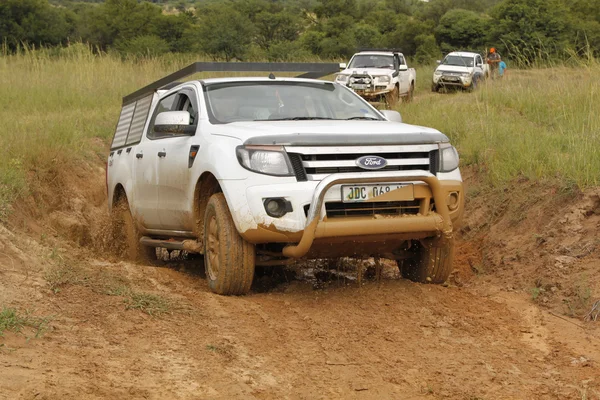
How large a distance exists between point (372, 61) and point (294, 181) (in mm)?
19090

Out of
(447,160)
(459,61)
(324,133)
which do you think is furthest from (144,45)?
(324,133)

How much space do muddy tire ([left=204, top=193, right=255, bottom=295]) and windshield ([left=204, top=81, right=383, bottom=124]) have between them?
0.92 m

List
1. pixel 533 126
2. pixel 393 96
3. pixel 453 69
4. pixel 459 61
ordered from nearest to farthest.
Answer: pixel 533 126 < pixel 393 96 < pixel 453 69 < pixel 459 61

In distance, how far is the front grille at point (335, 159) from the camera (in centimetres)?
609

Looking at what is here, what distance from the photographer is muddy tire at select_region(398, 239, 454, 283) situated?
695 cm

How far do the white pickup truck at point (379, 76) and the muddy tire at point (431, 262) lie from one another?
1514 cm

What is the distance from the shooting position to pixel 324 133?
20.3ft

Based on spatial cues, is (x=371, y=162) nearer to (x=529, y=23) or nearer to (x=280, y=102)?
(x=280, y=102)

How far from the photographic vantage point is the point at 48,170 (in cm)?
1143

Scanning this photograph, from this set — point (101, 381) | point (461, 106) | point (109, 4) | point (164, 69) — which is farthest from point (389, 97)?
point (109, 4)

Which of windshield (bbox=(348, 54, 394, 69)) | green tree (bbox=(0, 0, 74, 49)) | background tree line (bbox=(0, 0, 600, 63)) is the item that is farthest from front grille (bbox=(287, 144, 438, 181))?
green tree (bbox=(0, 0, 74, 49))

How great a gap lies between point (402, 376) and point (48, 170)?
769cm

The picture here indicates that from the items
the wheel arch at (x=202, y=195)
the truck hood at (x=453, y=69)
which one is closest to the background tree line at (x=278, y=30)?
the truck hood at (x=453, y=69)

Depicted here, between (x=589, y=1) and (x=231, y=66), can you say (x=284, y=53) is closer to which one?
(x=589, y=1)
